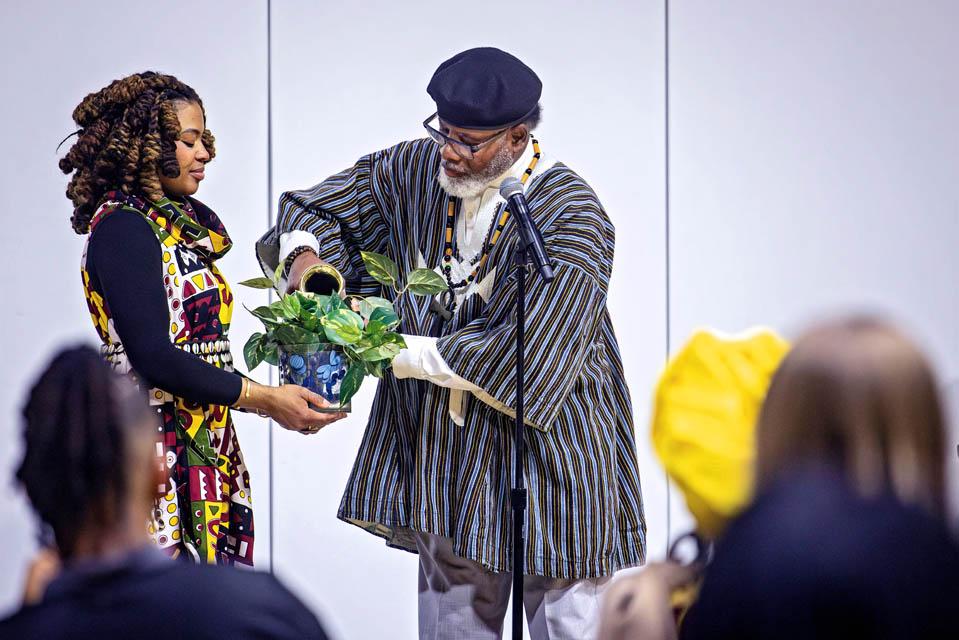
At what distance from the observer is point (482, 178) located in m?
2.86

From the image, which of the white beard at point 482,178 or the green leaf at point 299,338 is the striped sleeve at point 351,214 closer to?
the white beard at point 482,178

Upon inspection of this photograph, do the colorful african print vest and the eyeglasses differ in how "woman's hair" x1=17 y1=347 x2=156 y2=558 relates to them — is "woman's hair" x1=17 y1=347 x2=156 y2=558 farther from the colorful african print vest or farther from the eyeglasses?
the eyeglasses

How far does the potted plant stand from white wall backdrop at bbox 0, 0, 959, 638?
1673 mm

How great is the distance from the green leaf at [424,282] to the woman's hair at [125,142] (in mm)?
527

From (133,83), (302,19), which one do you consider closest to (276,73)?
(302,19)

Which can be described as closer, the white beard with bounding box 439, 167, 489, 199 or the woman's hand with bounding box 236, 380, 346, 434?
the woman's hand with bounding box 236, 380, 346, 434

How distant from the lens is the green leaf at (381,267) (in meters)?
2.80

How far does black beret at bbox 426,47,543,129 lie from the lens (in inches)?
111

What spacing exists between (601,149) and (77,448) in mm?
3523

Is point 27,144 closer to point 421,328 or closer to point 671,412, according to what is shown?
point 421,328

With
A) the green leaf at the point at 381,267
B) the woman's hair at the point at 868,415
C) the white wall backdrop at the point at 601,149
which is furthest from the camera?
the white wall backdrop at the point at 601,149

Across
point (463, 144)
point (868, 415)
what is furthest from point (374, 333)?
point (868, 415)

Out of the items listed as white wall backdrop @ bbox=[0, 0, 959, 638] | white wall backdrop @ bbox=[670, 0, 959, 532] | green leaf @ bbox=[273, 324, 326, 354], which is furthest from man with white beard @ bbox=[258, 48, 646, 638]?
white wall backdrop @ bbox=[670, 0, 959, 532]

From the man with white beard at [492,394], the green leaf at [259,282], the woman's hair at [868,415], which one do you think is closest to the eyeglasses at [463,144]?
the man with white beard at [492,394]
